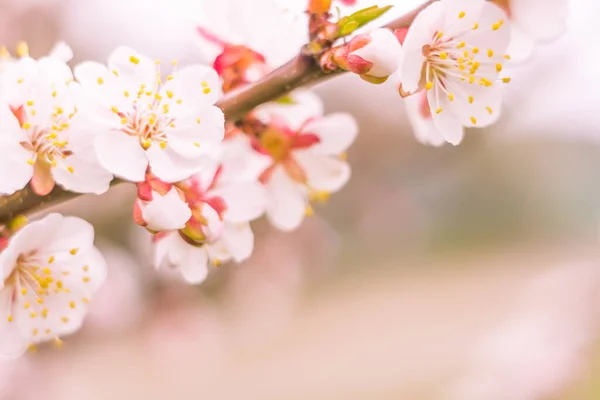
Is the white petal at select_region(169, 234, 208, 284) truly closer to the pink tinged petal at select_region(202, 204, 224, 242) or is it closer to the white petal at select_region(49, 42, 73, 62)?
the pink tinged petal at select_region(202, 204, 224, 242)

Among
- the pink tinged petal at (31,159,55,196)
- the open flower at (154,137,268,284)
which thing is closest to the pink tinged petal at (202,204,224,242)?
the open flower at (154,137,268,284)

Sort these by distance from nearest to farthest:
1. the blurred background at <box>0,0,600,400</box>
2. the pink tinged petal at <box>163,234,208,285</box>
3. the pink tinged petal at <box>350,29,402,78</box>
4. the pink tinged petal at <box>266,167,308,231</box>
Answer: the pink tinged petal at <box>350,29,402,78</box>
the pink tinged petal at <box>163,234,208,285</box>
the pink tinged petal at <box>266,167,308,231</box>
the blurred background at <box>0,0,600,400</box>

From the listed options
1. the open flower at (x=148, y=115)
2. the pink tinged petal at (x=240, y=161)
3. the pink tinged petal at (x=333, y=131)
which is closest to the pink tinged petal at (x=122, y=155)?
the open flower at (x=148, y=115)

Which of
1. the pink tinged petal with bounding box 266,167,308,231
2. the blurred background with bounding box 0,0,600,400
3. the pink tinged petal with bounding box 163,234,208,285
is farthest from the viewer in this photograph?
the blurred background with bounding box 0,0,600,400

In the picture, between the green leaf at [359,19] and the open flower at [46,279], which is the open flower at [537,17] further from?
the open flower at [46,279]

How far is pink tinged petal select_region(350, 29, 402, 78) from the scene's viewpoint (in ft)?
1.27

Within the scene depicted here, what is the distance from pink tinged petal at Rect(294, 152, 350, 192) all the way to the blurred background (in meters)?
0.15

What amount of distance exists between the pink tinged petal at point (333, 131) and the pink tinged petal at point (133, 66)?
0.60ft

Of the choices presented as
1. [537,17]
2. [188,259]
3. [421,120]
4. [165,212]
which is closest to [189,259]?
[188,259]

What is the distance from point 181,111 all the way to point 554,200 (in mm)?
4904

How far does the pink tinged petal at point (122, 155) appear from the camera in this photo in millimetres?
395

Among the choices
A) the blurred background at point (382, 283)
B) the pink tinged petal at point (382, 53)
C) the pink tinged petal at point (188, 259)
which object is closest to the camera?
the pink tinged petal at point (382, 53)

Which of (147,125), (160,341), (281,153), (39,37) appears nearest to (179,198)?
(147,125)

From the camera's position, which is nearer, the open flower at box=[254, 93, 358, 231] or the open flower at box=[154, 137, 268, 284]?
the open flower at box=[154, 137, 268, 284]
